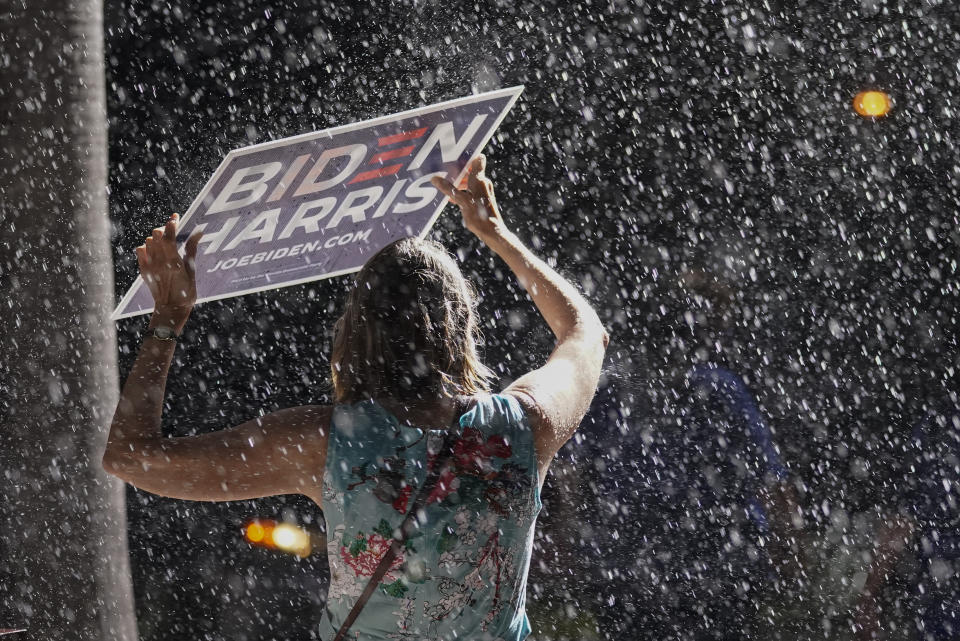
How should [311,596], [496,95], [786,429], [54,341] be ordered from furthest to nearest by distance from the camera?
[311,596], [786,429], [54,341], [496,95]

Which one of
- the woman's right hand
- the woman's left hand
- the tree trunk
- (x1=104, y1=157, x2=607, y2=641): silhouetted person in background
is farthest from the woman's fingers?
the tree trunk

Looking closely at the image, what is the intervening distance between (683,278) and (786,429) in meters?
0.79

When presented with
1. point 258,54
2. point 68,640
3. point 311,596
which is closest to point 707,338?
point 311,596

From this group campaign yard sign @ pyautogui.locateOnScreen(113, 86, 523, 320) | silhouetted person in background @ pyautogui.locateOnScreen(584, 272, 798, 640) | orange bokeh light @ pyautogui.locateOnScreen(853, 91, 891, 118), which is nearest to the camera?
campaign yard sign @ pyautogui.locateOnScreen(113, 86, 523, 320)

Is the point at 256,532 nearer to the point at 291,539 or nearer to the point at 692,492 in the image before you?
the point at 291,539

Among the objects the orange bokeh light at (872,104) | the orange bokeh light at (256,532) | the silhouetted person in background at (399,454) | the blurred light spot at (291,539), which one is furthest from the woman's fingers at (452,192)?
the orange bokeh light at (256,532)

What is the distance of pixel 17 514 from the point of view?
67.9 inches

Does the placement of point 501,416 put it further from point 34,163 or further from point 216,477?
point 34,163

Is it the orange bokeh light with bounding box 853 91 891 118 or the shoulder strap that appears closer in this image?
the shoulder strap

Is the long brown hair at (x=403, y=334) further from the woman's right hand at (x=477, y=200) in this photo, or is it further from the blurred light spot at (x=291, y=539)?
the blurred light spot at (x=291, y=539)

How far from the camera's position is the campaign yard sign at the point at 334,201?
1.48 m

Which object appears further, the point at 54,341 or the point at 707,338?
the point at 707,338

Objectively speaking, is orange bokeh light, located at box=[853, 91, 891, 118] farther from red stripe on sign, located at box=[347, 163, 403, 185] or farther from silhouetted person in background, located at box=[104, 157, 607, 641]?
silhouetted person in background, located at box=[104, 157, 607, 641]

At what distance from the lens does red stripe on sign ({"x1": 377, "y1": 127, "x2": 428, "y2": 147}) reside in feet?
4.90
